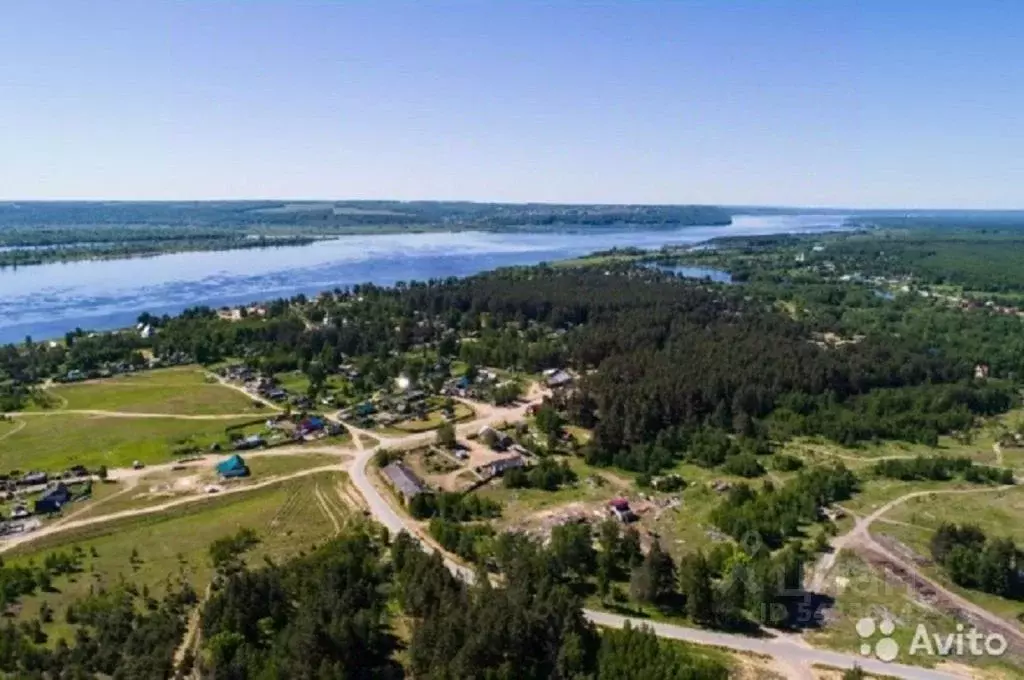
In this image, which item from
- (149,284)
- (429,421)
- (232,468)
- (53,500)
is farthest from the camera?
(149,284)

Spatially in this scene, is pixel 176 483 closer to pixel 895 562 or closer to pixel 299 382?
pixel 299 382

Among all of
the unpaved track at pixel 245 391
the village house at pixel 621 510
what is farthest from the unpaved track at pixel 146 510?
the village house at pixel 621 510

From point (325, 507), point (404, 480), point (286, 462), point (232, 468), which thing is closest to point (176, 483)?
point (232, 468)

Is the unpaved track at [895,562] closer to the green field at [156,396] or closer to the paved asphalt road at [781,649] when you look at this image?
the paved asphalt road at [781,649]

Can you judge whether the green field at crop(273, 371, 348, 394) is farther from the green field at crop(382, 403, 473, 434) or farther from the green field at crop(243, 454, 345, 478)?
the green field at crop(243, 454, 345, 478)

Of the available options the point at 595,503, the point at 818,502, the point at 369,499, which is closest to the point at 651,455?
the point at 595,503

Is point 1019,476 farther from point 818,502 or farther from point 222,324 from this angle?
point 222,324
